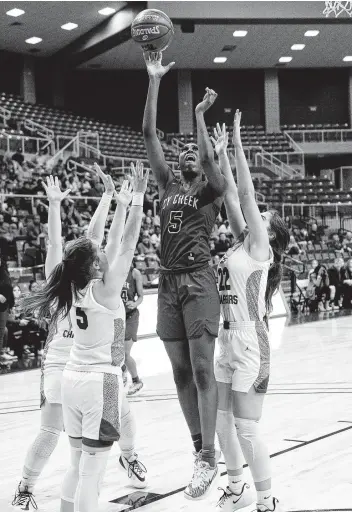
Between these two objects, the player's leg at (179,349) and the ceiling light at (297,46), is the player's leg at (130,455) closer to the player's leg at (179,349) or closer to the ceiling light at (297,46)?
the player's leg at (179,349)

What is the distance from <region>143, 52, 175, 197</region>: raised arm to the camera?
3918 mm

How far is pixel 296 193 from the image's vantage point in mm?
24031

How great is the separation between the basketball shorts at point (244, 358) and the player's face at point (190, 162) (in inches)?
33.5

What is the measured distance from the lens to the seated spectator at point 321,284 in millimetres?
16516

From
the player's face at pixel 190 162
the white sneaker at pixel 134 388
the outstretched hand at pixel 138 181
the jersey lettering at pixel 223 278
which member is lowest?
the white sneaker at pixel 134 388

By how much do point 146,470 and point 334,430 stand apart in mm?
1685

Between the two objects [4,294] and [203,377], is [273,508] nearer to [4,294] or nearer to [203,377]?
[203,377]

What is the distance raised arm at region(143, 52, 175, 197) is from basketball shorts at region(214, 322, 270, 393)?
94 centimetres

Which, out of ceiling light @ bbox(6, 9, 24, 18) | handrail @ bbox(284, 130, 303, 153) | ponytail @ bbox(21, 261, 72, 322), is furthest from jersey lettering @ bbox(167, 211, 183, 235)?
handrail @ bbox(284, 130, 303, 153)

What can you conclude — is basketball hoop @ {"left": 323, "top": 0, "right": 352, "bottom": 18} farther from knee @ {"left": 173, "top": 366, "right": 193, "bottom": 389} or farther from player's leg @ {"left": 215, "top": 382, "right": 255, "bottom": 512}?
player's leg @ {"left": 215, "top": 382, "right": 255, "bottom": 512}

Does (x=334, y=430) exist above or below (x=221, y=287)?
below

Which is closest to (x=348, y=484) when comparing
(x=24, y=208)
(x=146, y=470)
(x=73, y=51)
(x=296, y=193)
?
(x=146, y=470)

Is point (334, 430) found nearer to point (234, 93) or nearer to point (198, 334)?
point (198, 334)

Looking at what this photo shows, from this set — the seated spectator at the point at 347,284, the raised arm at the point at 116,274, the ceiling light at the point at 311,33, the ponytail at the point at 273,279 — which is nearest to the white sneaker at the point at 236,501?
the ponytail at the point at 273,279
